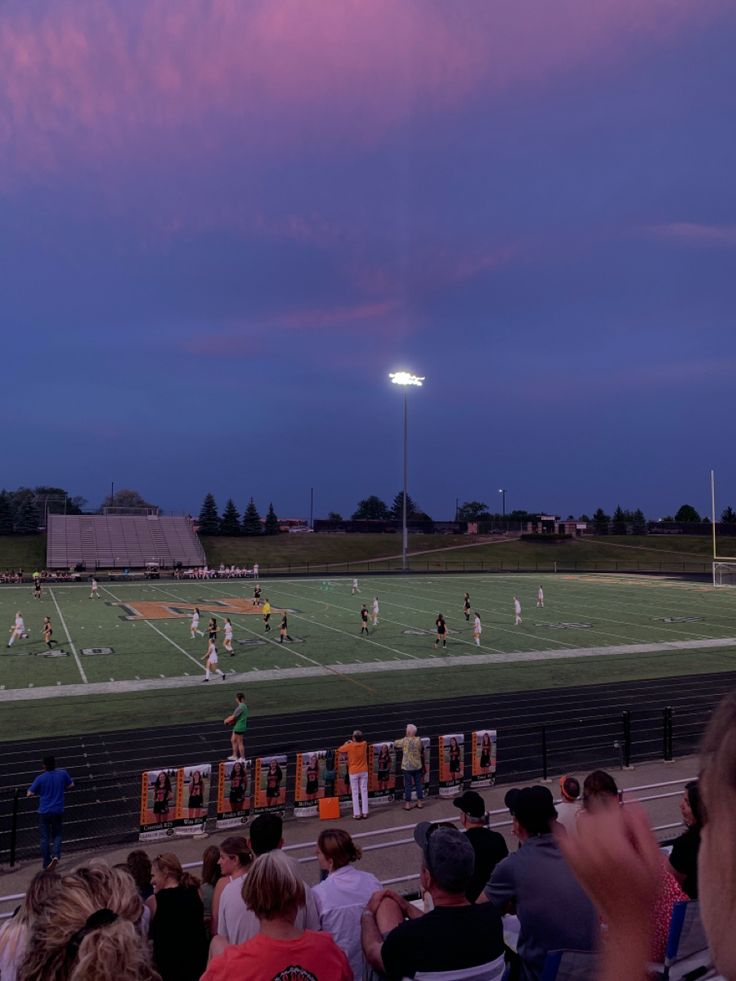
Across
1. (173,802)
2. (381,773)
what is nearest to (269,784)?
(173,802)

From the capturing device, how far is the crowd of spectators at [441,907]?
4.44 ft

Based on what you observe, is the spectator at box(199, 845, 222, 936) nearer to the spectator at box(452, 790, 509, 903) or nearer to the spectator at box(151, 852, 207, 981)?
the spectator at box(151, 852, 207, 981)

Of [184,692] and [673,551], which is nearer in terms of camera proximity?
[184,692]

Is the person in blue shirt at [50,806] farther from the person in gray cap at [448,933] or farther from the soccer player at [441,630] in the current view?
the soccer player at [441,630]

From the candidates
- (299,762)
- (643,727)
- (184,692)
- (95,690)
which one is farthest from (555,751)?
(95,690)

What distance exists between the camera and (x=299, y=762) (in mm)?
11086

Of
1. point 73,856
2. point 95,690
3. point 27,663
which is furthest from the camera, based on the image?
point 27,663

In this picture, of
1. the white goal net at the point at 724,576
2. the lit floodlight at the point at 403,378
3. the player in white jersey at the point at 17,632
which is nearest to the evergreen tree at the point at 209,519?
the lit floodlight at the point at 403,378

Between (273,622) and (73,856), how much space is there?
2384 centimetres

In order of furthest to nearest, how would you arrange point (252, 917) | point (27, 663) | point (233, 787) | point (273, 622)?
point (273, 622) < point (27, 663) < point (233, 787) < point (252, 917)

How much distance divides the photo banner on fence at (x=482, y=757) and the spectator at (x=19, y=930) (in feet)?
30.3

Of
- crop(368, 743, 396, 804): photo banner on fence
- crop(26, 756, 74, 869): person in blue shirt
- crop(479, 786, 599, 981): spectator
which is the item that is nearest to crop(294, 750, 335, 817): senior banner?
crop(368, 743, 396, 804): photo banner on fence

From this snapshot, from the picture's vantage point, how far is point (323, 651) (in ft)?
85.2

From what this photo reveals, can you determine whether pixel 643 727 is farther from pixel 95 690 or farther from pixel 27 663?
pixel 27 663
